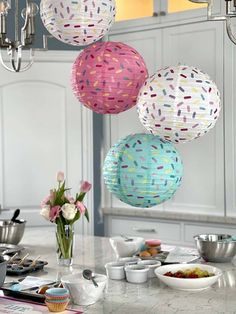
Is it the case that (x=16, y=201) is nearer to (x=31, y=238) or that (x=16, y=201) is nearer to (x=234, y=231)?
(x=31, y=238)

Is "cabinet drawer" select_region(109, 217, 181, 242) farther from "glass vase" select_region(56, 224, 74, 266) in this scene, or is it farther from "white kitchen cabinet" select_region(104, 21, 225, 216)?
"glass vase" select_region(56, 224, 74, 266)

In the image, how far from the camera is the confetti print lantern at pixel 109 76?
2236mm

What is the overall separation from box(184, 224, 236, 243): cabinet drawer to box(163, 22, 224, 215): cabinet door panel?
0.10 meters

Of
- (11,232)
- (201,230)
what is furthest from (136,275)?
(201,230)

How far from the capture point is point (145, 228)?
442 centimetres

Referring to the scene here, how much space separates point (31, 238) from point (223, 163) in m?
1.42

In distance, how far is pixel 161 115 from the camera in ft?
6.55

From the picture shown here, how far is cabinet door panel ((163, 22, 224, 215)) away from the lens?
4074 millimetres

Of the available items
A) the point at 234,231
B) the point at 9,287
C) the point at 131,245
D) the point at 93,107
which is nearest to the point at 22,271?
the point at 9,287

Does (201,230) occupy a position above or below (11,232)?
below

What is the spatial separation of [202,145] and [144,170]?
6.83 ft

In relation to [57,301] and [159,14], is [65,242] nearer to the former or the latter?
[57,301]

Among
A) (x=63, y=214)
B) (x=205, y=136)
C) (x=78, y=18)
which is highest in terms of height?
(x=78, y=18)

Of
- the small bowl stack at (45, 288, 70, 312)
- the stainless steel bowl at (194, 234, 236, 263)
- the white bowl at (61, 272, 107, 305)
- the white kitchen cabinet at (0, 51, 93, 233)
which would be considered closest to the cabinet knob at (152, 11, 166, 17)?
the white kitchen cabinet at (0, 51, 93, 233)
